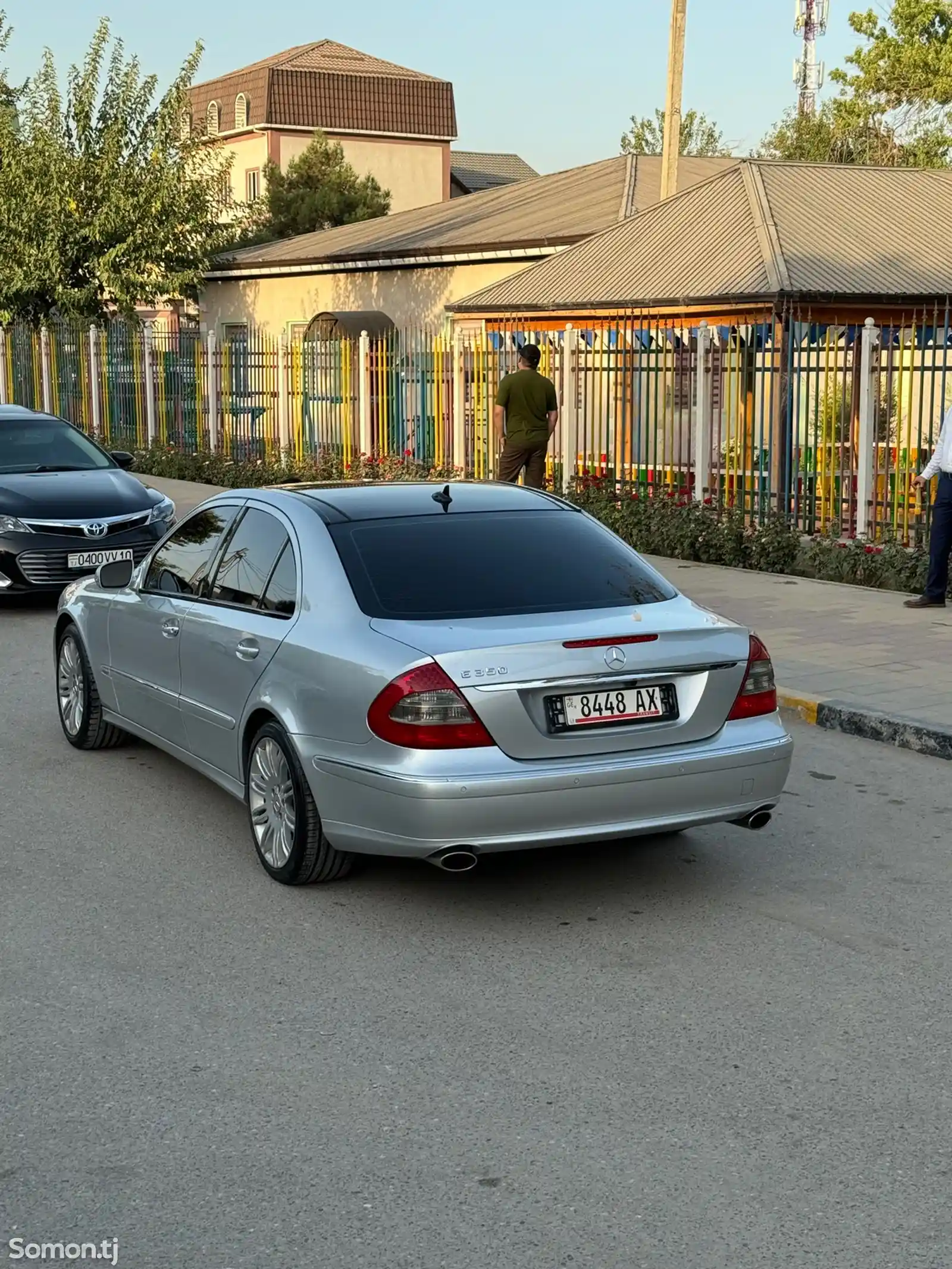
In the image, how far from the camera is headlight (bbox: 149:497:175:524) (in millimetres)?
13242

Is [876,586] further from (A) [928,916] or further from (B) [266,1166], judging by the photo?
(B) [266,1166]

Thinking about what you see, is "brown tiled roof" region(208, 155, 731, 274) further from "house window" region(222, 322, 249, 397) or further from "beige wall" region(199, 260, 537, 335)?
"house window" region(222, 322, 249, 397)

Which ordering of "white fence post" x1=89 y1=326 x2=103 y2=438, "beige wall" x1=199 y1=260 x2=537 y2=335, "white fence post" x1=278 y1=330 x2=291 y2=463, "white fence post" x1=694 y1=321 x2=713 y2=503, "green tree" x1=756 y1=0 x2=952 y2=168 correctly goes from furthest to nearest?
"green tree" x1=756 y1=0 x2=952 y2=168 < "beige wall" x1=199 y1=260 x2=537 y2=335 < "white fence post" x1=89 y1=326 x2=103 y2=438 < "white fence post" x1=278 y1=330 x2=291 y2=463 < "white fence post" x1=694 y1=321 x2=713 y2=503

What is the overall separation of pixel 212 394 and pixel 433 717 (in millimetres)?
20154

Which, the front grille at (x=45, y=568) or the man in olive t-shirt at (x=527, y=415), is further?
the man in olive t-shirt at (x=527, y=415)

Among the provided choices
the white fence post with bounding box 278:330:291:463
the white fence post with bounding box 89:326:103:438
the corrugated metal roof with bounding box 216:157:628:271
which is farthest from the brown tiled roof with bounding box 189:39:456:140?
the white fence post with bounding box 278:330:291:463

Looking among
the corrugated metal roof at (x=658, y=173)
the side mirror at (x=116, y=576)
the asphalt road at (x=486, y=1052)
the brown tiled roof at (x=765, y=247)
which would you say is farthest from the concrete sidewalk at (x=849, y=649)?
the corrugated metal roof at (x=658, y=173)

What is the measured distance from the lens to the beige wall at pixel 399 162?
60.0 m

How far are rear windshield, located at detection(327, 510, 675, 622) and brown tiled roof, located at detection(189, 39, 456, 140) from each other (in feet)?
183

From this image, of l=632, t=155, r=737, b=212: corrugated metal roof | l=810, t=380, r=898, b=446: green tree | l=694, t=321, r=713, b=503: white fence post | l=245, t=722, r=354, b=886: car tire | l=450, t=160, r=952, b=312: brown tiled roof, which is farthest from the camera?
l=632, t=155, r=737, b=212: corrugated metal roof

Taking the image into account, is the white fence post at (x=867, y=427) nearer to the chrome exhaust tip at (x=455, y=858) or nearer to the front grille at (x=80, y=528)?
the front grille at (x=80, y=528)

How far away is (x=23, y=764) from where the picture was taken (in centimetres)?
791

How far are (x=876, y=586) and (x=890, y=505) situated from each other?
0.86 m

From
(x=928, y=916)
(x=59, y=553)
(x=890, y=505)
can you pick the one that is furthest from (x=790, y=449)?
(x=928, y=916)
